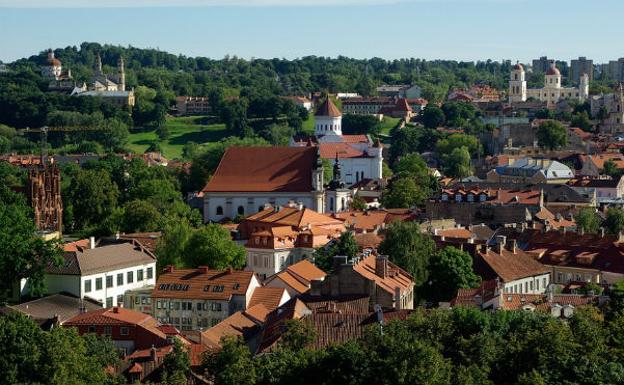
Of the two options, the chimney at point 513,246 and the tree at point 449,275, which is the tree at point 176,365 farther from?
the chimney at point 513,246

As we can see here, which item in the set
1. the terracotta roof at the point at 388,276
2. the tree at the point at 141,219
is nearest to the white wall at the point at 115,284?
the terracotta roof at the point at 388,276

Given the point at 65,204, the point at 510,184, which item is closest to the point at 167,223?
the point at 65,204

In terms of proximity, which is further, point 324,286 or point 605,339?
point 324,286

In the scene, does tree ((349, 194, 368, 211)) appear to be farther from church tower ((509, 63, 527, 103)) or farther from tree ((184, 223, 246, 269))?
church tower ((509, 63, 527, 103))

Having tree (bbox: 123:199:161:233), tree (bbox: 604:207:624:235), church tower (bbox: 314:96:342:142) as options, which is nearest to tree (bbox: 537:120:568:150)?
church tower (bbox: 314:96:342:142)

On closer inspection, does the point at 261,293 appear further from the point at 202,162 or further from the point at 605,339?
the point at 202,162

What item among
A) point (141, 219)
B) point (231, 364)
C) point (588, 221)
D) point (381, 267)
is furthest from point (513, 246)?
point (141, 219)
